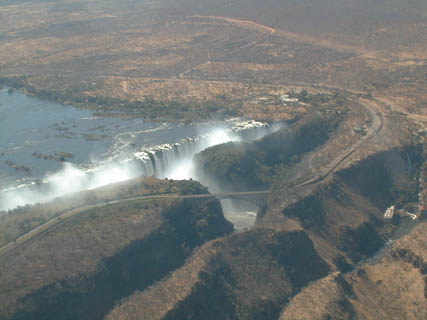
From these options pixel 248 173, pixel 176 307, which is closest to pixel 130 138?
pixel 248 173

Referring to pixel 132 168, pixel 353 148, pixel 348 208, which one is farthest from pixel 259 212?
pixel 353 148

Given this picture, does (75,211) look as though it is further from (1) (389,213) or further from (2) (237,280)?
(1) (389,213)

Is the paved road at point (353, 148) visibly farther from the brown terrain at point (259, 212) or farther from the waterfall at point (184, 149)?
the waterfall at point (184, 149)

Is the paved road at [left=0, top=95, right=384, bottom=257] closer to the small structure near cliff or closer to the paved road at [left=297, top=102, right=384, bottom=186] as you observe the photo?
the paved road at [left=297, top=102, right=384, bottom=186]

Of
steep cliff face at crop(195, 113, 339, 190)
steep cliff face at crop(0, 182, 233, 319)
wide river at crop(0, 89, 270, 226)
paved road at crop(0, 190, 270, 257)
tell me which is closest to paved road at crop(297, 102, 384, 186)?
steep cliff face at crop(195, 113, 339, 190)

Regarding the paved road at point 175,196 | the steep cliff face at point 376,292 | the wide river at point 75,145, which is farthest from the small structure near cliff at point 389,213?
the wide river at point 75,145

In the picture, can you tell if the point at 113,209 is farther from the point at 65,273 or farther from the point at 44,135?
the point at 44,135
